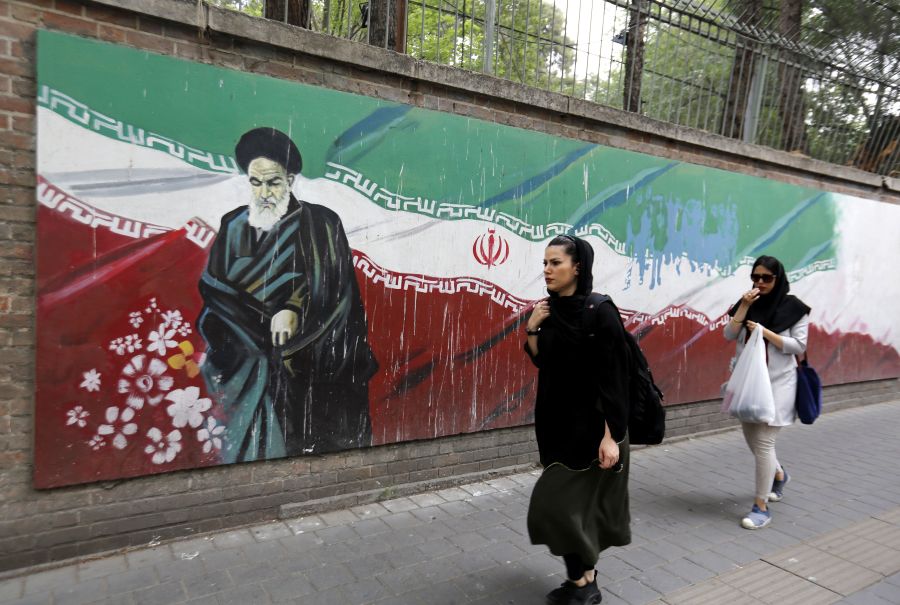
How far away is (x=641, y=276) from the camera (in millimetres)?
5922

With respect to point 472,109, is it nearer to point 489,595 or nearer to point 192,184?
point 192,184

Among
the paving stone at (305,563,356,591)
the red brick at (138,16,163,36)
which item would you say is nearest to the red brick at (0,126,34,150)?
the red brick at (138,16,163,36)

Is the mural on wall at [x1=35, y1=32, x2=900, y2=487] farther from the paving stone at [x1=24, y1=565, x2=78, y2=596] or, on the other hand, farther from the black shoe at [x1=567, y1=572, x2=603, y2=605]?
the black shoe at [x1=567, y1=572, x2=603, y2=605]

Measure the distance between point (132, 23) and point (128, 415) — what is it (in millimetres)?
2126

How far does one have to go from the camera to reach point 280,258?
12.8 feet

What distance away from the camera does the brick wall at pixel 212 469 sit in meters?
3.16

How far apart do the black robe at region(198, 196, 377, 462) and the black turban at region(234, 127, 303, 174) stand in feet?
0.73

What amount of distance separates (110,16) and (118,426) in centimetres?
219

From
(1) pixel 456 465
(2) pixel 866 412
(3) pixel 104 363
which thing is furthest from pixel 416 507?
(2) pixel 866 412

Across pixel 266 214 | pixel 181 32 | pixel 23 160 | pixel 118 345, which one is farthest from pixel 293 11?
pixel 118 345

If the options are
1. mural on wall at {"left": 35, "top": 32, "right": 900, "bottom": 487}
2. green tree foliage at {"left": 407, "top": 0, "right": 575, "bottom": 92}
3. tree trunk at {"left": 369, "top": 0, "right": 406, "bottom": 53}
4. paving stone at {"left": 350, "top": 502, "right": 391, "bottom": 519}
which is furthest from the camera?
green tree foliage at {"left": 407, "top": 0, "right": 575, "bottom": 92}

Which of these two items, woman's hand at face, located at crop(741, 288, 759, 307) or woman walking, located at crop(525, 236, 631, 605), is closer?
woman walking, located at crop(525, 236, 631, 605)

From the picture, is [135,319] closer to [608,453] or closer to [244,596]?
[244,596]

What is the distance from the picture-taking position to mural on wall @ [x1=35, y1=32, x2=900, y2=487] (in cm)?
328
